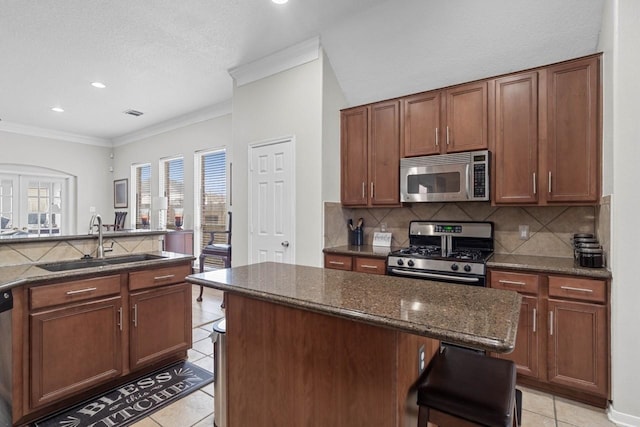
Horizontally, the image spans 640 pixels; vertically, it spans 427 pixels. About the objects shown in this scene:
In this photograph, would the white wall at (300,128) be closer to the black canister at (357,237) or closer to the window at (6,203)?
the black canister at (357,237)

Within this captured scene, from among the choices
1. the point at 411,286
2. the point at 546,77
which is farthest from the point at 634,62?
the point at 411,286

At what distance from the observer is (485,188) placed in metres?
2.82

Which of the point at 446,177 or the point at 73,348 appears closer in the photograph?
the point at 73,348

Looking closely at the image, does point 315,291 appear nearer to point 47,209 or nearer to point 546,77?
point 546,77

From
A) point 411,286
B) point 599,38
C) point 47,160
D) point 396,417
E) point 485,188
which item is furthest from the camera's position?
point 47,160

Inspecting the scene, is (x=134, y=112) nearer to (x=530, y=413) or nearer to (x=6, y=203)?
(x=6, y=203)

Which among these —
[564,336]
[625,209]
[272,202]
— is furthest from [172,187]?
[625,209]

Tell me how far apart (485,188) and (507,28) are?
1.31 metres

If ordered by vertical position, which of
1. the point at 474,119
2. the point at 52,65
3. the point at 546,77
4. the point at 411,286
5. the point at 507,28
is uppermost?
the point at 52,65

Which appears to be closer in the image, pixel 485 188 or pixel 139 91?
pixel 485 188

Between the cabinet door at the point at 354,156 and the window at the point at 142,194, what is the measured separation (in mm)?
5094

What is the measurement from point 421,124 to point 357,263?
153 cm

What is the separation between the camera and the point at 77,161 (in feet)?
24.2

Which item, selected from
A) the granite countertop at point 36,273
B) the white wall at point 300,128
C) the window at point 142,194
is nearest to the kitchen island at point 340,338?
the granite countertop at point 36,273
